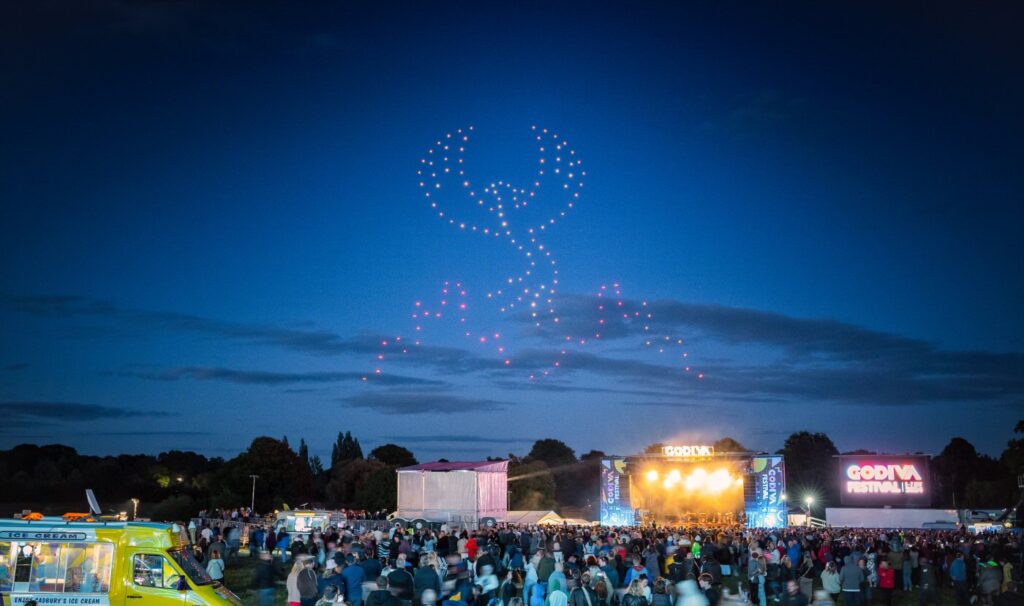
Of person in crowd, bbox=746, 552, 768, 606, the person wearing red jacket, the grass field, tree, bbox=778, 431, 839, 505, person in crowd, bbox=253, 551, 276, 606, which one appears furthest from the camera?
tree, bbox=778, 431, 839, 505

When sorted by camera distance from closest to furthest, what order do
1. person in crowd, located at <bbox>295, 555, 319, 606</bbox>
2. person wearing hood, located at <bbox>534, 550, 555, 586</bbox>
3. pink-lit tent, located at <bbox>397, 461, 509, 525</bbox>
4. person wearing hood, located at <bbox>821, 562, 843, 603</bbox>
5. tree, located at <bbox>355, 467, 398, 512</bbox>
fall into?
person in crowd, located at <bbox>295, 555, 319, 606</bbox>, person wearing hood, located at <bbox>534, 550, 555, 586</bbox>, person wearing hood, located at <bbox>821, 562, 843, 603</bbox>, pink-lit tent, located at <bbox>397, 461, 509, 525</bbox>, tree, located at <bbox>355, 467, 398, 512</bbox>

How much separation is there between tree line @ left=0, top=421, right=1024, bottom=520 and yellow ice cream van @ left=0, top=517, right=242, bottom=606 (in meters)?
51.2

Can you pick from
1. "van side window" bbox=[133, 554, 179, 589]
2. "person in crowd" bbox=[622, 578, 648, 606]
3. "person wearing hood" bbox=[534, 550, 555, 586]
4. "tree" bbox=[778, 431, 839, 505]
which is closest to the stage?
"person wearing hood" bbox=[534, 550, 555, 586]

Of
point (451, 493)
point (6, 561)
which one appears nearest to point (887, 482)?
point (451, 493)

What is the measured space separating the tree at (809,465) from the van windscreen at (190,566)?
102 m

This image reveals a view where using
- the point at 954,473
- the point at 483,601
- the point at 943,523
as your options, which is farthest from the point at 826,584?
the point at 954,473

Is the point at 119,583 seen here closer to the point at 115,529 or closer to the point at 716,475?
the point at 115,529

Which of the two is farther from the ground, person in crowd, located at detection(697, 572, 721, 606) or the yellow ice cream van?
the yellow ice cream van

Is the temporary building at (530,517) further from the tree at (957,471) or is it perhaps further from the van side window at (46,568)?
the tree at (957,471)

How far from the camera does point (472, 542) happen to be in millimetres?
22547

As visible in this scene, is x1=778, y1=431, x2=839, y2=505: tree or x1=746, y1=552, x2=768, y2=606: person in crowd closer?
x1=746, y1=552, x2=768, y2=606: person in crowd

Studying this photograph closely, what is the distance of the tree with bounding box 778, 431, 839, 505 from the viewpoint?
10819cm

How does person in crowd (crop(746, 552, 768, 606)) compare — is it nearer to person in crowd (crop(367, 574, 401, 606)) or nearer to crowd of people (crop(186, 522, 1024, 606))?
crowd of people (crop(186, 522, 1024, 606))

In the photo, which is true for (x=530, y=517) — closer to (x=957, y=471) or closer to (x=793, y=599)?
(x=793, y=599)
